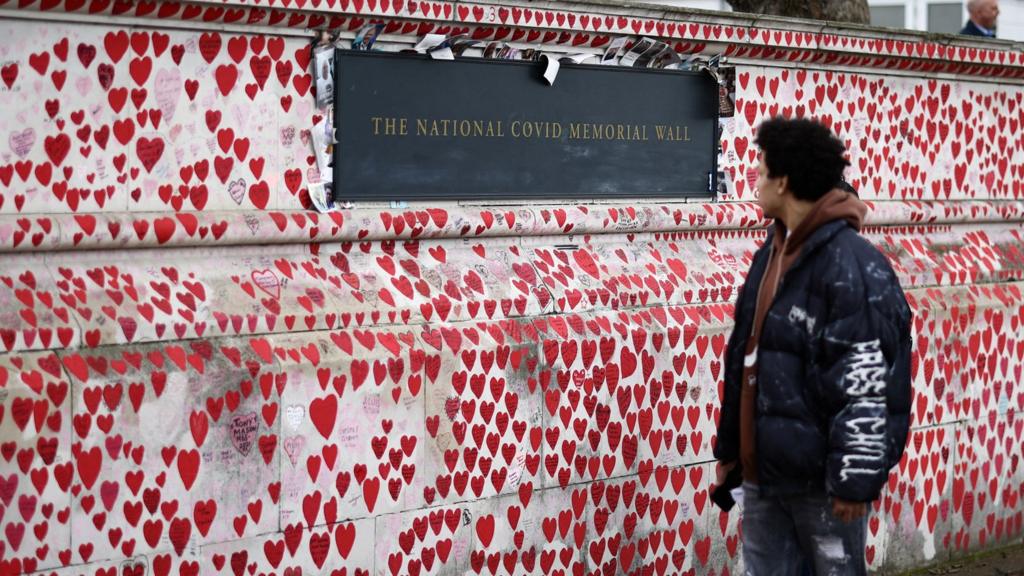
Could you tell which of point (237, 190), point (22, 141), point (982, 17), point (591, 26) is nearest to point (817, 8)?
point (982, 17)

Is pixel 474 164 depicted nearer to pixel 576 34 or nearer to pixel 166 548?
pixel 576 34

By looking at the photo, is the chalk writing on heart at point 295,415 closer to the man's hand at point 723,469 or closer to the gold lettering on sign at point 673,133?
the man's hand at point 723,469

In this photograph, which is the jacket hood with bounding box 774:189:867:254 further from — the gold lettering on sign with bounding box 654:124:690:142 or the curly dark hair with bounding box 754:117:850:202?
the gold lettering on sign with bounding box 654:124:690:142

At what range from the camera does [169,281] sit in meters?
4.77

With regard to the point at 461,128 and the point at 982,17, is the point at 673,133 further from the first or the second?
the point at 982,17

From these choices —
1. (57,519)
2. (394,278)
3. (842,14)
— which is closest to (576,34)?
(394,278)

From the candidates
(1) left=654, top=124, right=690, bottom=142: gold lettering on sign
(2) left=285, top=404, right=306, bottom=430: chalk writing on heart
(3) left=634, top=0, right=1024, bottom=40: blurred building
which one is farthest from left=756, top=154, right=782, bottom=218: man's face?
(3) left=634, top=0, right=1024, bottom=40: blurred building

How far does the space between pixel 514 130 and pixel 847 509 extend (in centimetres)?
216

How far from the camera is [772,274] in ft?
14.2

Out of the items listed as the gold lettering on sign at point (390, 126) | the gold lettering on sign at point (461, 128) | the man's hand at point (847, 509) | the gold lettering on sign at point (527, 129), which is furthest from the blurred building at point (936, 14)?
the man's hand at point (847, 509)

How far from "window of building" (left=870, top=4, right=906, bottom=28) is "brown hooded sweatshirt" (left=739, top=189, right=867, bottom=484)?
20619mm

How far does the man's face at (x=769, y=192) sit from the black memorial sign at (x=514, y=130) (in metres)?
1.51

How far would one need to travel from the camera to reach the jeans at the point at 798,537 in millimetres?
4281

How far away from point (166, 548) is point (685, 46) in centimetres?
288
